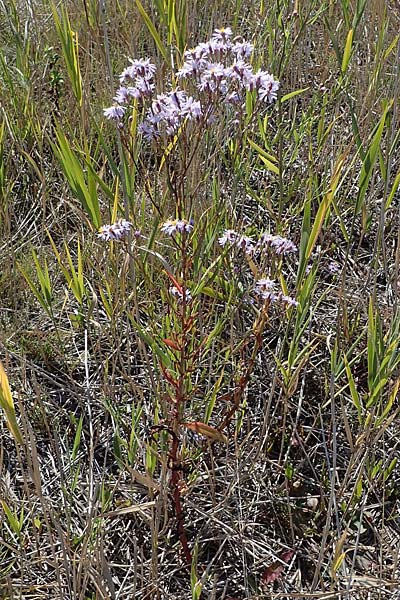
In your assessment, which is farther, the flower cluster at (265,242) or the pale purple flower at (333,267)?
the pale purple flower at (333,267)

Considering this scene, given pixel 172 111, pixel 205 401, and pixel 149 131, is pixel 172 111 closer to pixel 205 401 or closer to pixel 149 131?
pixel 149 131

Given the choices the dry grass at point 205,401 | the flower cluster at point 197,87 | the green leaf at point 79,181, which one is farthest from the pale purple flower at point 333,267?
the green leaf at point 79,181

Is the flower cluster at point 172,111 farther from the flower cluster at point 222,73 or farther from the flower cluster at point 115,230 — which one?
the flower cluster at point 115,230

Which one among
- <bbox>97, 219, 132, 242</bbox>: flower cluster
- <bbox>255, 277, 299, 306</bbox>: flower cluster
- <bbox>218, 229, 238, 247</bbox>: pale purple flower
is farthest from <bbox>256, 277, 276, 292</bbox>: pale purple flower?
<bbox>97, 219, 132, 242</bbox>: flower cluster

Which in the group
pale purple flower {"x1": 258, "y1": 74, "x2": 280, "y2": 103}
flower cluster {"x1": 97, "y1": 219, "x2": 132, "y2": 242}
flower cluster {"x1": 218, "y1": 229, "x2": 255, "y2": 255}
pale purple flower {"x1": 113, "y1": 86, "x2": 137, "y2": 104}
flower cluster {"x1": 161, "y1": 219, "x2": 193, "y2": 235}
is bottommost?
flower cluster {"x1": 218, "y1": 229, "x2": 255, "y2": 255}

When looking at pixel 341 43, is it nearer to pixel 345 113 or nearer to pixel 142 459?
pixel 345 113

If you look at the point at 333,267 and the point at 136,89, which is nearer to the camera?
the point at 136,89

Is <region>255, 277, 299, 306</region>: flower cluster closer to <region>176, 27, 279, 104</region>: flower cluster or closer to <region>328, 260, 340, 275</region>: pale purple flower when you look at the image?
<region>176, 27, 279, 104</region>: flower cluster

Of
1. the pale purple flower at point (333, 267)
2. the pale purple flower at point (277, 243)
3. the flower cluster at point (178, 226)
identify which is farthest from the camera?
the pale purple flower at point (333, 267)

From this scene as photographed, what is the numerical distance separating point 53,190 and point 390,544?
1251mm

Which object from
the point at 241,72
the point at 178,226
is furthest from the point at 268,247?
the point at 241,72

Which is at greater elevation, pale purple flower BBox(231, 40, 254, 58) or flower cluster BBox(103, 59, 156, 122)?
pale purple flower BBox(231, 40, 254, 58)

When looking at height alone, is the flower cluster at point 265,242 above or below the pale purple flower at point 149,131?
below

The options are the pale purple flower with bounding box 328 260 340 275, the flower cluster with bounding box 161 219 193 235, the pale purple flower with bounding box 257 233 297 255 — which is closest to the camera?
the flower cluster with bounding box 161 219 193 235
